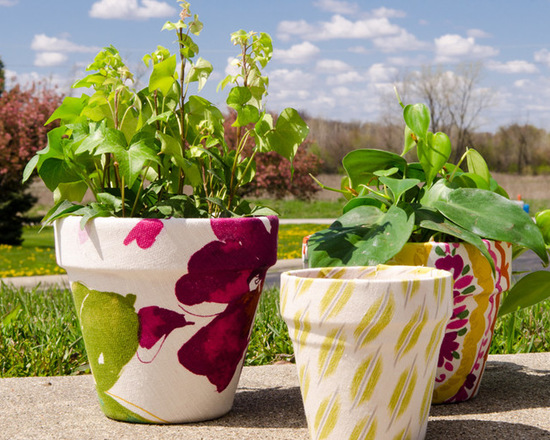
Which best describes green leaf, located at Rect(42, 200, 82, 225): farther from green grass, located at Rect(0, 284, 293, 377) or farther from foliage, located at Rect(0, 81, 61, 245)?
foliage, located at Rect(0, 81, 61, 245)

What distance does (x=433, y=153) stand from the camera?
188cm

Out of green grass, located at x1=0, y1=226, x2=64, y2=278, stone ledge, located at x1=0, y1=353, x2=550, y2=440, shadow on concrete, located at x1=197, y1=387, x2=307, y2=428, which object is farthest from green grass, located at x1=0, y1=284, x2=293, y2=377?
green grass, located at x1=0, y1=226, x2=64, y2=278

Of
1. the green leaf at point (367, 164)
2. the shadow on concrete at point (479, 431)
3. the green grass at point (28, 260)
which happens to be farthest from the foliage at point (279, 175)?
the shadow on concrete at point (479, 431)

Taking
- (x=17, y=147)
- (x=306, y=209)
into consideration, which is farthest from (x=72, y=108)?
(x=306, y=209)

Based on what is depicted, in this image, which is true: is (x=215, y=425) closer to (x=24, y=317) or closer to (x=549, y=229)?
(x=549, y=229)

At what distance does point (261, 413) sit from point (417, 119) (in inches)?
38.2

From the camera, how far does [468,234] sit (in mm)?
1690

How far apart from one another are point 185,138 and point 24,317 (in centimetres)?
179

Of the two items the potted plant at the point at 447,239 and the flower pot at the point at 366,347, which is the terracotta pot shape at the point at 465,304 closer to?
the potted plant at the point at 447,239

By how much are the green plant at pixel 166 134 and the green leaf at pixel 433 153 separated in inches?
14.6

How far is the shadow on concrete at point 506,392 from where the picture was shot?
5.85 ft

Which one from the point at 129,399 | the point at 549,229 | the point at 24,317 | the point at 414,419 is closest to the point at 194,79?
the point at 129,399

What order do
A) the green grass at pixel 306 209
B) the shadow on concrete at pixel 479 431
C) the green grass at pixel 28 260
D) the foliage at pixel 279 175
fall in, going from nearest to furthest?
1. the shadow on concrete at pixel 479 431
2. the green grass at pixel 28 260
3. the green grass at pixel 306 209
4. the foliage at pixel 279 175

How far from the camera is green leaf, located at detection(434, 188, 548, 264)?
1.70 m
